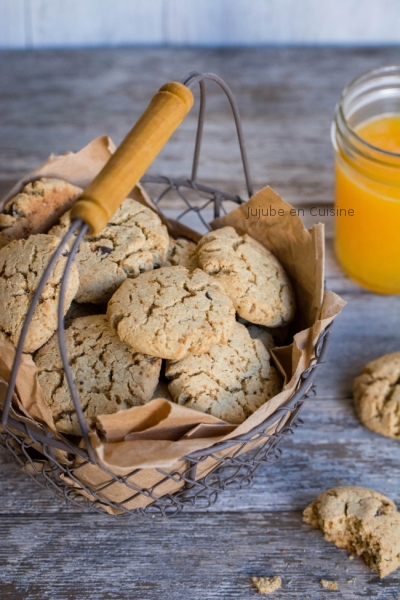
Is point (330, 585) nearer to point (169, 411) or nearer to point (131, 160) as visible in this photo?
point (169, 411)

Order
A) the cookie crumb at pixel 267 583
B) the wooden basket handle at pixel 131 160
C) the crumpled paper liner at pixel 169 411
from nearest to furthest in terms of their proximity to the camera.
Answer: the wooden basket handle at pixel 131 160
the crumpled paper liner at pixel 169 411
the cookie crumb at pixel 267 583

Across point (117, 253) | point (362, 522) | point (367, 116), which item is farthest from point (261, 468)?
point (367, 116)

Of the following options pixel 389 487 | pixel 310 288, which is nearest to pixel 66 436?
pixel 310 288

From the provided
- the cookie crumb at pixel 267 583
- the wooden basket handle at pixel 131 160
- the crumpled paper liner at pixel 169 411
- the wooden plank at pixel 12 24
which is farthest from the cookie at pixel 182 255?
the wooden plank at pixel 12 24

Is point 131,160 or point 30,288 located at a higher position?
point 131,160

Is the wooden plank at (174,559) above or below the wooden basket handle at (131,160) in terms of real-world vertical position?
below

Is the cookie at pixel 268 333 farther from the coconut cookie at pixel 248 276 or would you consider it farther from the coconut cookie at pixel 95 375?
the coconut cookie at pixel 95 375
